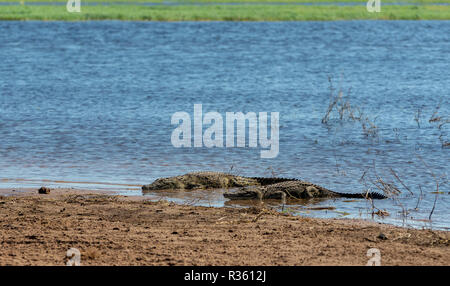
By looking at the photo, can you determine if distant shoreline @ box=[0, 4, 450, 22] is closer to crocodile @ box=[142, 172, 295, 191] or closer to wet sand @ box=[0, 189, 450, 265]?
crocodile @ box=[142, 172, 295, 191]

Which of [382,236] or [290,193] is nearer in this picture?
[382,236]

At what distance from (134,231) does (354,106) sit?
1279 cm

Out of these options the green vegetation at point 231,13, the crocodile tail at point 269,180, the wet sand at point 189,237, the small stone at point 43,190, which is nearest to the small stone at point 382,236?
the wet sand at point 189,237

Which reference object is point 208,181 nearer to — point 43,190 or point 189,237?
point 43,190

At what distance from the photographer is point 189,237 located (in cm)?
805

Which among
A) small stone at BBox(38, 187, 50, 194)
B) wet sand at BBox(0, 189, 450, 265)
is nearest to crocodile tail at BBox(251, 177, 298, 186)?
wet sand at BBox(0, 189, 450, 265)

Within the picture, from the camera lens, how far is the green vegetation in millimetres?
46875

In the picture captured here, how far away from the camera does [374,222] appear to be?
30.0 ft

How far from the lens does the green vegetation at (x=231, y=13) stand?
46.9 meters

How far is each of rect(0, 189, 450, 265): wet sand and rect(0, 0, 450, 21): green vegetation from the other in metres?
38.1

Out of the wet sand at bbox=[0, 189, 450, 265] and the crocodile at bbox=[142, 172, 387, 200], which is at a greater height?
the crocodile at bbox=[142, 172, 387, 200]

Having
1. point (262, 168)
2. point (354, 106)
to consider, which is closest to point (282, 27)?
point (354, 106)

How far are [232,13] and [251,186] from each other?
125 feet

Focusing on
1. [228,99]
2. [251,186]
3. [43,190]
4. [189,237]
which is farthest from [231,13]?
[189,237]
